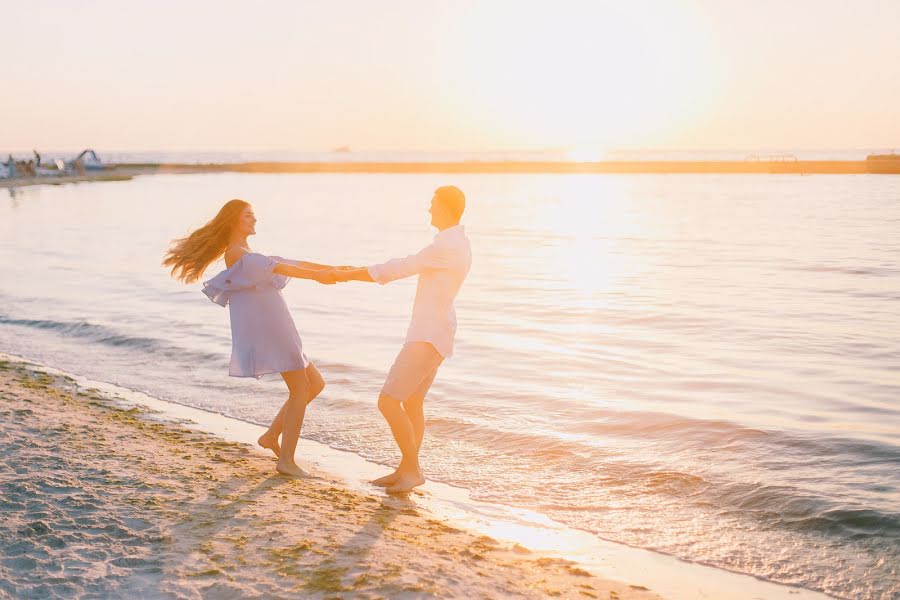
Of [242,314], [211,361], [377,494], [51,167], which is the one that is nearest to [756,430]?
[377,494]

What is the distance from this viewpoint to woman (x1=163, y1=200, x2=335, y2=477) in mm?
6613

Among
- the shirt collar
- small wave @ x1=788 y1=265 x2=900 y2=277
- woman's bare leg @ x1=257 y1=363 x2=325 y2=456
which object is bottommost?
woman's bare leg @ x1=257 y1=363 x2=325 y2=456

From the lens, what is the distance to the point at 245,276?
6.60 metres

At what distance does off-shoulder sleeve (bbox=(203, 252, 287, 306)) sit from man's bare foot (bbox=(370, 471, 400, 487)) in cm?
183

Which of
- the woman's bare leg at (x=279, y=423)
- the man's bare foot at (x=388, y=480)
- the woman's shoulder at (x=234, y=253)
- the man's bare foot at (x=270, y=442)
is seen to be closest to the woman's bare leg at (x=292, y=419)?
the woman's bare leg at (x=279, y=423)

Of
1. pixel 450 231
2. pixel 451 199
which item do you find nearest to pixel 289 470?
pixel 450 231

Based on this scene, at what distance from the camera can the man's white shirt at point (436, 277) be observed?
612 centimetres

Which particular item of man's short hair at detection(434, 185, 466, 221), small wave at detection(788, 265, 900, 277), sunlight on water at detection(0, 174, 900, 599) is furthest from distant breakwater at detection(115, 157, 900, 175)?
man's short hair at detection(434, 185, 466, 221)

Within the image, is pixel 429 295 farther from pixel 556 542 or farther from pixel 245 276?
pixel 556 542

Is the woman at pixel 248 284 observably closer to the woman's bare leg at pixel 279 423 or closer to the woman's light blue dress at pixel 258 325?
the woman's light blue dress at pixel 258 325

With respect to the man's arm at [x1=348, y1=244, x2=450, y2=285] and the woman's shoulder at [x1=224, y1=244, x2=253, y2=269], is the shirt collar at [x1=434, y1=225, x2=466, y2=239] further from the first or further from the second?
the woman's shoulder at [x1=224, y1=244, x2=253, y2=269]

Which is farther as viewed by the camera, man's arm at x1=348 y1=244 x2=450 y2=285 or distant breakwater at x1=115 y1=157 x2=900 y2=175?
distant breakwater at x1=115 y1=157 x2=900 y2=175

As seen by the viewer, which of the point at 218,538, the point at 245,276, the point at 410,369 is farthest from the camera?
the point at 245,276

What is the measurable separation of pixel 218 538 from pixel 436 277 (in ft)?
7.59
